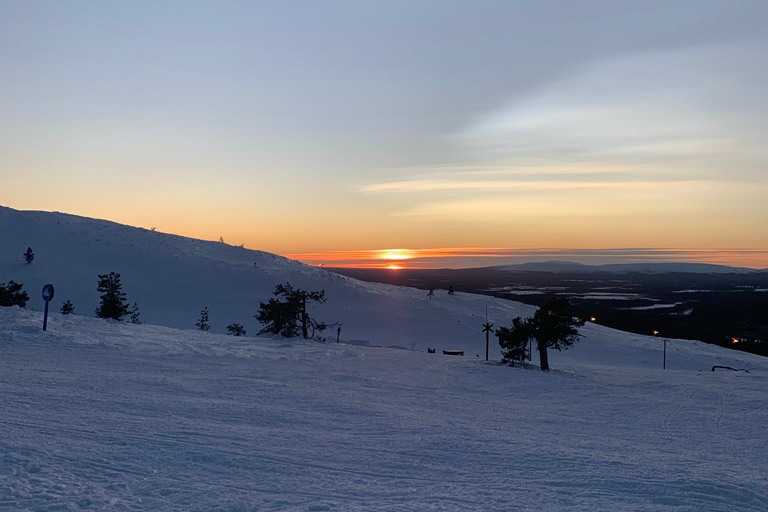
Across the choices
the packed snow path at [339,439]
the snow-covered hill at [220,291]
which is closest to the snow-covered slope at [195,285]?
the snow-covered hill at [220,291]

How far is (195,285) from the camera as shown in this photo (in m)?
62.8

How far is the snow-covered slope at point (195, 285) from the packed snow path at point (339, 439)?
30294 millimetres

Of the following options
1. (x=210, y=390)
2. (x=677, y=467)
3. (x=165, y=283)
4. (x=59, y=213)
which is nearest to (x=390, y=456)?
(x=677, y=467)

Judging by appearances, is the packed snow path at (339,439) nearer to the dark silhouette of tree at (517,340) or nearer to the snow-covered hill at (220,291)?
the dark silhouette of tree at (517,340)

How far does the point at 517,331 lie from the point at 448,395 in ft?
36.0

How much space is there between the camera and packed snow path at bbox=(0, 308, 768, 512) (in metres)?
6.80

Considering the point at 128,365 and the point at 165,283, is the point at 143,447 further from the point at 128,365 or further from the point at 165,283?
the point at 165,283

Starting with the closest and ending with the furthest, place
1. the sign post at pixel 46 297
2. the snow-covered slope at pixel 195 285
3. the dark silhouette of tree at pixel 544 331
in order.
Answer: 1. the sign post at pixel 46 297
2. the dark silhouette of tree at pixel 544 331
3. the snow-covered slope at pixel 195 285

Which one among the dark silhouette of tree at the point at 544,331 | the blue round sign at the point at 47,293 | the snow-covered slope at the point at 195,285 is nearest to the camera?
the blue round sign at the point at 47,293

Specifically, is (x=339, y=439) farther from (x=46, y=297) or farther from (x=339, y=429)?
(x=46, y=297)

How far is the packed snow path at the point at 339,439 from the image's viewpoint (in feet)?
22.3

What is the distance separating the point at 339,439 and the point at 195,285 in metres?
57.0

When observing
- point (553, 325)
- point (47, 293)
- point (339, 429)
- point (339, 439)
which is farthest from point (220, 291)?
point (339, 439)

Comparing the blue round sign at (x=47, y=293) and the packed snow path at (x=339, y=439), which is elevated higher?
the blue round sign at (x=47, y=293)
